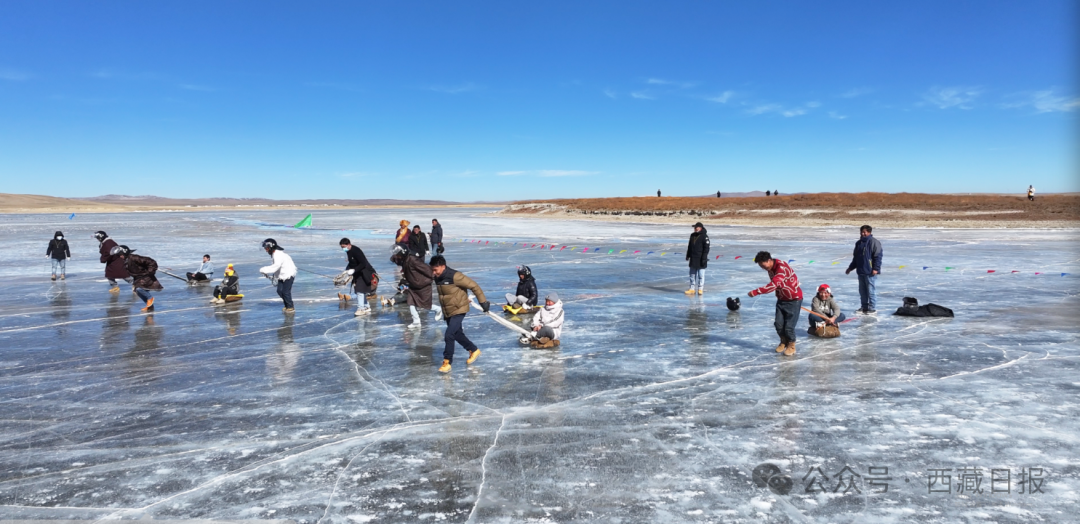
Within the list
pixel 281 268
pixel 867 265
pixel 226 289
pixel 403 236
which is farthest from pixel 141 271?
pixel 867 265

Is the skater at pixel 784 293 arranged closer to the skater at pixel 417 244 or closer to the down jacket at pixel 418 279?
the down jacket at pixel 418 279

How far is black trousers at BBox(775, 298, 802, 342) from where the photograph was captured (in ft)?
29.7

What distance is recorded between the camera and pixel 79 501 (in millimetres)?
5090

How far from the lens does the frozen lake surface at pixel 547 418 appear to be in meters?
4.99

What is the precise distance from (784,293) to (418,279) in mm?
5683

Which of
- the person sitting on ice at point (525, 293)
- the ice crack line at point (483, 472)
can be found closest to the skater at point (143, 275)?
the person sitting on ice at point (525, 293)

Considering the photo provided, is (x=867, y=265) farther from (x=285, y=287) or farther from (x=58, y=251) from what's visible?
(x=58, y=251)

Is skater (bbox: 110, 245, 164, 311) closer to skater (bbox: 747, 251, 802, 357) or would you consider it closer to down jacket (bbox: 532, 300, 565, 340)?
down jacket (bbox: 532, 300, 565, 340)

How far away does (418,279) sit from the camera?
10656mm

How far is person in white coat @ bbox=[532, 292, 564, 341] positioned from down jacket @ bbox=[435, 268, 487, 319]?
1.62m

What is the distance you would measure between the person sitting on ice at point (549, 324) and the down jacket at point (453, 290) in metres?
1.62

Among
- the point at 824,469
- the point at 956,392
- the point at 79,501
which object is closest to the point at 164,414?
the point at 79,501

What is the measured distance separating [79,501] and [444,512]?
295 centimetres

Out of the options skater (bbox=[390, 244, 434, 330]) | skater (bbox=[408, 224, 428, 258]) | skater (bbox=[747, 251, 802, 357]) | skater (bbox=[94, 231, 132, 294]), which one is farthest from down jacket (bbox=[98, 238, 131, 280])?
skater (bbox=[747, 251, 802, 357])
